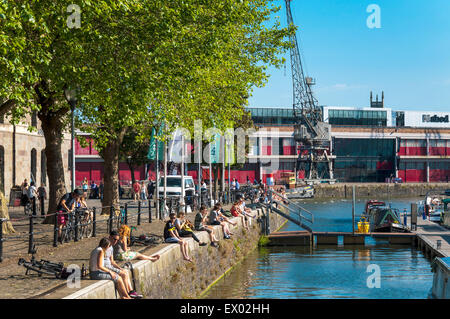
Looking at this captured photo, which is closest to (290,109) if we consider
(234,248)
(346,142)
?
(346,142)

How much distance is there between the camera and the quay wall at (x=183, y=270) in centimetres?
1088

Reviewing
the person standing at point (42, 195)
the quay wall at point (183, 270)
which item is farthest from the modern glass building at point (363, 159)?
the quay wall at point (183, 270)

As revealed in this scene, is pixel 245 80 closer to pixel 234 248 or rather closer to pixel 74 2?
pixel 234 248

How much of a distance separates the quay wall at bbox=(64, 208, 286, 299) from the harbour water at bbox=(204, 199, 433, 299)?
50 cm

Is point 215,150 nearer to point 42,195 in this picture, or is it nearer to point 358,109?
point 42,195

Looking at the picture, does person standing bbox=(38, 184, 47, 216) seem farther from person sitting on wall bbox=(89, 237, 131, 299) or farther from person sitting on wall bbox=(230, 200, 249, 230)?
person sitting on wall bbox=(89, 237, 131, 299)

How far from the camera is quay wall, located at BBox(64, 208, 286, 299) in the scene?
10875 mm

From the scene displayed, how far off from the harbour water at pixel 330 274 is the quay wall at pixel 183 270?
497 millimetres

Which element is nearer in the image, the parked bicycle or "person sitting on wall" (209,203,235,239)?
the parked bicycle

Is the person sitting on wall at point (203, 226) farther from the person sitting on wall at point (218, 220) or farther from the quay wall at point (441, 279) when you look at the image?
the quay wall at point (441, 279)

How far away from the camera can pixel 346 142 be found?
3893 inches

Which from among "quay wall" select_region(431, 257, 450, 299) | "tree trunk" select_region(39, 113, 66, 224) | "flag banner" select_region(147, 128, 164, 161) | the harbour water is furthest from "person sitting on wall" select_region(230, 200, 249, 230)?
"quay wall" select_region(431, 257, 450, 299)

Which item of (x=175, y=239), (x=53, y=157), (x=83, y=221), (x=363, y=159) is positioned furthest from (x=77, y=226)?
(x=363, y=159)

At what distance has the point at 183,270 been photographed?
52.7 feet
